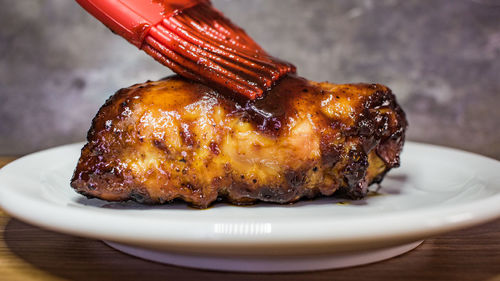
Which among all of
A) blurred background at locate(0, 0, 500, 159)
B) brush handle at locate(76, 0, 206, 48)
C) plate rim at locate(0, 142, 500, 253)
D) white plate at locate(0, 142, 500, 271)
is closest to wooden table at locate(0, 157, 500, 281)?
white plate at locate(0, 142, 500, 271)

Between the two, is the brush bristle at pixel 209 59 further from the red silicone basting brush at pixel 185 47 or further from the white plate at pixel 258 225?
the white plate at pixel 258 225

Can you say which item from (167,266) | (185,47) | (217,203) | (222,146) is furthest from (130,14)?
(167,266)

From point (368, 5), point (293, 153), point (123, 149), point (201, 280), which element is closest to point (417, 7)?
point (368, 5)

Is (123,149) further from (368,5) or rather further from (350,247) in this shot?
(368,5)

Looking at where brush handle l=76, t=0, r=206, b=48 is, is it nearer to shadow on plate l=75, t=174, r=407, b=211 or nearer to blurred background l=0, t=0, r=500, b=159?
shadow on plate l=75, t=174, r=407, b=211

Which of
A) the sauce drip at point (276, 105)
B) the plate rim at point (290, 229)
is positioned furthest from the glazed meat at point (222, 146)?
the plate rim at point (290, 229)
